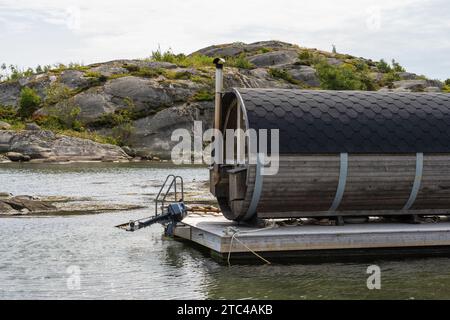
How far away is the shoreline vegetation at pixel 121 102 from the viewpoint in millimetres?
74562

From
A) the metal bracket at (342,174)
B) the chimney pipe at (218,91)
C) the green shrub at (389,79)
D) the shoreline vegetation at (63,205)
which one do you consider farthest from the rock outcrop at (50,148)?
the green shrub at (389,79)

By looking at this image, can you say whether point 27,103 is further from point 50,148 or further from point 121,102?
point 50,148

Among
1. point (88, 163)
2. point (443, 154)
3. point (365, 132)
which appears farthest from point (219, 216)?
point (88, 163)

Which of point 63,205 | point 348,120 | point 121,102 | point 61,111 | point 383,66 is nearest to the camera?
point 348,120

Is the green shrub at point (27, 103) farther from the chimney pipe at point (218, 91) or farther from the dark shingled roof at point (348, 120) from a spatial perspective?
the dark shingled roof at point (348, 120)

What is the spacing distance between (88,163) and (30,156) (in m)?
6.73

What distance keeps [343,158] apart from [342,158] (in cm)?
3

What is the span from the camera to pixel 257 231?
17.7 meters

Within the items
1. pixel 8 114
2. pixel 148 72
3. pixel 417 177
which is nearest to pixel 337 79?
pixel 148 72

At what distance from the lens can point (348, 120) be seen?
62.1 ft

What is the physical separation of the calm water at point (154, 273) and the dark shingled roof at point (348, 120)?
3280 millimetres

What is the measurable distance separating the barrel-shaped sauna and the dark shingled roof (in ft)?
0.09
